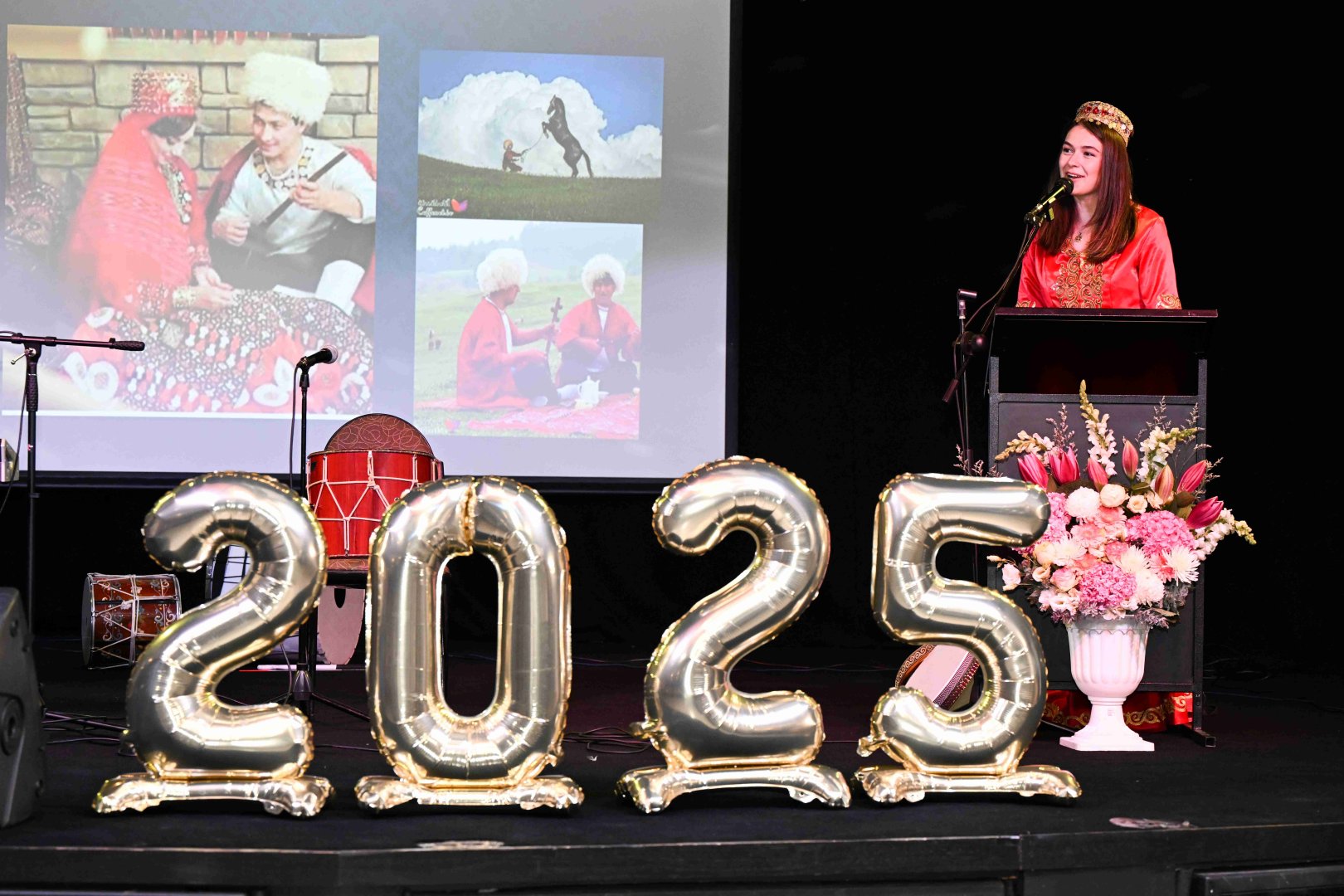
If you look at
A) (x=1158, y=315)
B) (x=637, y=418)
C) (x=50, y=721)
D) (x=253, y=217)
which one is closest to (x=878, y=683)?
(x=637, y=418)

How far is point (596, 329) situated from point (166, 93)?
6.37ft

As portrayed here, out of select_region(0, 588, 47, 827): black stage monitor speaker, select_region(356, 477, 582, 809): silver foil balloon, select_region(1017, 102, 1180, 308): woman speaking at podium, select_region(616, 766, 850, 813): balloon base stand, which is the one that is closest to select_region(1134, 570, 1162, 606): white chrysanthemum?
select_region(1017, 102, 1180, 308): woman speaking at podium

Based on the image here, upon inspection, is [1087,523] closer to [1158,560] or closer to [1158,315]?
[1158,560]

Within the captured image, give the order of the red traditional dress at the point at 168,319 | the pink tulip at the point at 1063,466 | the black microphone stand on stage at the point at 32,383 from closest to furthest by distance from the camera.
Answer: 1. the pink tulip at the point at 1063,466
2. the black microphone stand on stage at the point at 32,383
3. the red traditional dress at the point at 168,319

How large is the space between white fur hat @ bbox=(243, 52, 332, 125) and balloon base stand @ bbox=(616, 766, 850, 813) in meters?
3.89

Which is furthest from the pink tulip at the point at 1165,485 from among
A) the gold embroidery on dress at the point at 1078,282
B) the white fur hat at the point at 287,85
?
the white fur hat at the point at 287,85

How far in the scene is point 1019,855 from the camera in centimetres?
186

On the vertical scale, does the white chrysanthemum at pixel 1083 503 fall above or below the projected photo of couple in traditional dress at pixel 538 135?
below

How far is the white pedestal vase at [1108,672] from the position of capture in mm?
2832

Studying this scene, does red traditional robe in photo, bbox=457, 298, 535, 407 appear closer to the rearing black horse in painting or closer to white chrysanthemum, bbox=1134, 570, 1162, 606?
the rearing black horse in painting

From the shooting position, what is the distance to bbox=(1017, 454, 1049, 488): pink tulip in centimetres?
293

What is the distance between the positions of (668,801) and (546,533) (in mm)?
456

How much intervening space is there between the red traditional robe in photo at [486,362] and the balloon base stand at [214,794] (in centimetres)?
335

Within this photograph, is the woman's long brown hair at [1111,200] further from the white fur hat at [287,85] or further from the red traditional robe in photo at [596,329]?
the white fur hat at [287,85]
